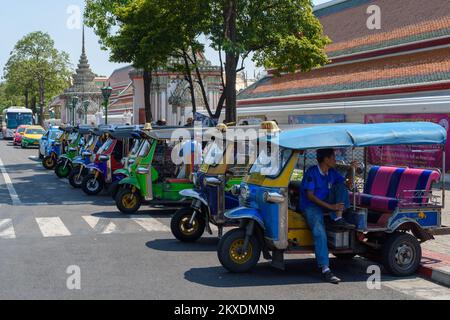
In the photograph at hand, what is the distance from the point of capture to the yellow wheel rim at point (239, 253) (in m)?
8.45

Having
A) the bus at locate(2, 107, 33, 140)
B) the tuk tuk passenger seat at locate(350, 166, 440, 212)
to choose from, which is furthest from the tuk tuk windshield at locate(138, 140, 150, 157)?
the bus at locate(2, 107, 33, 140)

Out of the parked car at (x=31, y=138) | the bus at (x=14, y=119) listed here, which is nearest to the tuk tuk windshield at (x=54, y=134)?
the parked car at (x=31, y=138)

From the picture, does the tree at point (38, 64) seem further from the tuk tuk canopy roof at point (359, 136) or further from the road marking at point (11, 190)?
the tuk tuk canopy roof at point (359, 136)

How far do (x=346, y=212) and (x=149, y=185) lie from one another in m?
6.37

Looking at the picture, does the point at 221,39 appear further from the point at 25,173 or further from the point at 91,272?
the point at 91,272

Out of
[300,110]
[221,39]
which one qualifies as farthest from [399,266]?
[300,110]

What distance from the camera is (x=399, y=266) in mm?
8703

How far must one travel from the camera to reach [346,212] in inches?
348

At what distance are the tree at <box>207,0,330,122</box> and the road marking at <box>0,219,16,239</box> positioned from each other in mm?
8972

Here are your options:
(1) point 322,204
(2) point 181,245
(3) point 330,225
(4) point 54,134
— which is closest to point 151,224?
(2) point 181,245

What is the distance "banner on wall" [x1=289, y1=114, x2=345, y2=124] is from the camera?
27.1 metres

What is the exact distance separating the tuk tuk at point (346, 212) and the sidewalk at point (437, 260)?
7.5 inches

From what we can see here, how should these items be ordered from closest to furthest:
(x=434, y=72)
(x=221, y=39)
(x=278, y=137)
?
1. (x=278, y=137)
2. (x=221, y=39)
3. (x=434, y=72)
